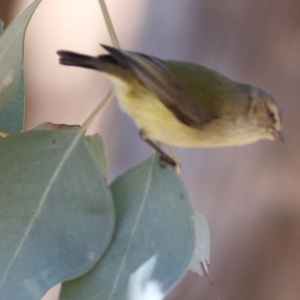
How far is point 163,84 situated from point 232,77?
1.12 meters

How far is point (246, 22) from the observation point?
1.81m

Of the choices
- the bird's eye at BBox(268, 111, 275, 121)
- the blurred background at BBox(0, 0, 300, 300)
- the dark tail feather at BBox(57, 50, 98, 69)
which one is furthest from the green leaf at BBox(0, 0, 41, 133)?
the blurred background at BBox(0, 0, 300, 300)

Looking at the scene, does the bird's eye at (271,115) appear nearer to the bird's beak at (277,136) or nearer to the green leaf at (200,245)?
the bird's beak at (277,136)

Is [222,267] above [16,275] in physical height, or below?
below

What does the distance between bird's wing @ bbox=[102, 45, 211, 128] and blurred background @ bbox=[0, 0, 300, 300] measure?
40.2 inches

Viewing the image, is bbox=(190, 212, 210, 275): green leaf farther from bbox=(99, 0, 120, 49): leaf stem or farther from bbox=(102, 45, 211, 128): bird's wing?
bbox=(99, 0, 120, 49): leaf stem

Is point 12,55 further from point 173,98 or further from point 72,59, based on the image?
point 173,98

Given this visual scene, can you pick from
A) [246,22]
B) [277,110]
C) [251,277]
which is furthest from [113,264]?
[246,22]

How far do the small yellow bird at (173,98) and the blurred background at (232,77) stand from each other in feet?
2.91

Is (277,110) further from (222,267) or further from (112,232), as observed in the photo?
(222,267)

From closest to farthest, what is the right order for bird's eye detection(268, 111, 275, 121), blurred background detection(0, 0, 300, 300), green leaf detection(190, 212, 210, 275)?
green leaf detection(190, 212, 210, 275) → bird's eye detection(268, 111, 275, 121) → blurred background detection(0, 0, 300, 300)

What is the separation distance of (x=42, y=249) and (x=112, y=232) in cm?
9

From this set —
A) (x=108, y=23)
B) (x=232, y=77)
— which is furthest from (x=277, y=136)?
(x=232, y=77)

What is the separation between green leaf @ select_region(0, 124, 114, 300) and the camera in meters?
0.58
